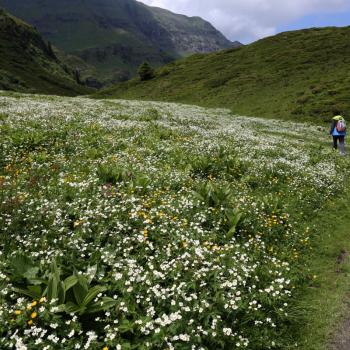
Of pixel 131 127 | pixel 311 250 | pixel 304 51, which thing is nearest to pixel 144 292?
pixel 311 250

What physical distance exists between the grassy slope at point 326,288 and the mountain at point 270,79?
133 ft

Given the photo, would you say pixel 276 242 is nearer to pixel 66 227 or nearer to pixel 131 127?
pixel 66 227

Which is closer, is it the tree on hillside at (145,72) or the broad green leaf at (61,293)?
the broad green leaf at (61,293)

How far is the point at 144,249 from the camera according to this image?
9.34 meters

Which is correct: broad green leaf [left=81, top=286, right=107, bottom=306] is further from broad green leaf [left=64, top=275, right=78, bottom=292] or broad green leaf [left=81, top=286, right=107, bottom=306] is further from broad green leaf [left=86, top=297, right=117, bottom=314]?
broad green leaf [left=64, top=275, right=78, bottom=292]

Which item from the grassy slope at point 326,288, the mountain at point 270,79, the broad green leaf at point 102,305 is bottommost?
the grassy slope at point 326,288

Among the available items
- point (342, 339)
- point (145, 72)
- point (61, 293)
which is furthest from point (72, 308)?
point (145, 72)

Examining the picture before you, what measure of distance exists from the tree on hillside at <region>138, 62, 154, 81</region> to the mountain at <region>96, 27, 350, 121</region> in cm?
231

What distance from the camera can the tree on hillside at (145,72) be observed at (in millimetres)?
109062

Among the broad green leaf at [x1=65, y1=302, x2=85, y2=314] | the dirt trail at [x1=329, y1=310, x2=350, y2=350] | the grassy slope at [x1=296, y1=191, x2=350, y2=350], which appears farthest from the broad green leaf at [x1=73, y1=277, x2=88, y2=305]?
the dirt trail at [x1=329, y1=310, x2=350, y2=350]

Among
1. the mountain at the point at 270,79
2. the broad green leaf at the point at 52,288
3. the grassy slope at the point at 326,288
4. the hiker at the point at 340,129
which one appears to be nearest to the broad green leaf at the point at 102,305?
the broad green leaf at the point at 52,288

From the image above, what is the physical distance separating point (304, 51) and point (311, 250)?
3711 inches

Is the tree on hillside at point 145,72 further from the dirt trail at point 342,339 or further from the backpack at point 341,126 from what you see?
the dirt trail at point 342,339

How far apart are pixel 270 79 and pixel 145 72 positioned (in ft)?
143
